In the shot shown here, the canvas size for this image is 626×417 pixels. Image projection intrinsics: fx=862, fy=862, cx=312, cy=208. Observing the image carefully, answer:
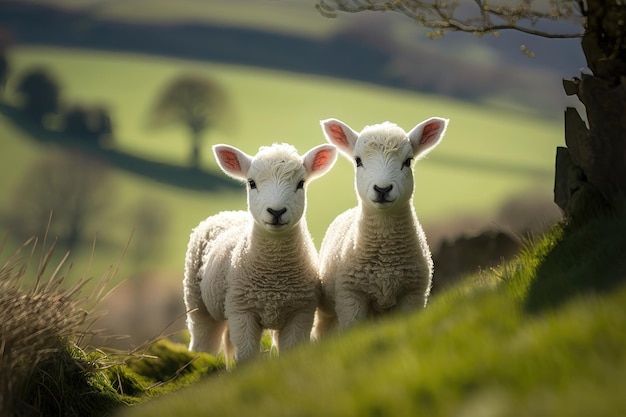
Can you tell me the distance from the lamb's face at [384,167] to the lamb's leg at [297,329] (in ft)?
3.56

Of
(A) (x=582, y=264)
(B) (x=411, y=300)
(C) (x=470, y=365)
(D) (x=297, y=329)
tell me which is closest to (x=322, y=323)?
(D) (x=297, y=329)

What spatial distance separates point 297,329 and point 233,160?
5.00 feet

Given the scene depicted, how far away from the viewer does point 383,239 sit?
705 centimetres

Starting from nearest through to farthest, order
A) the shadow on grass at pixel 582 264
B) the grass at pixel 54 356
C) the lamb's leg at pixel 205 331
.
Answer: the shadow on grass at pixel 582 264 < the grass at pixel 54 356 < the lamb's leg at pixel 205 331

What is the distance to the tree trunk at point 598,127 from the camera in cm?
682

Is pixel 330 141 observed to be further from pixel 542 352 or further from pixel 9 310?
pixel 542 352

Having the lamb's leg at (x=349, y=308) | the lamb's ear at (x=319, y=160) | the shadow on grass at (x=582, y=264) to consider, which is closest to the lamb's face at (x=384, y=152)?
the lamb's ear at (x=319, y=160)

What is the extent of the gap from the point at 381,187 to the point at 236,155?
1.34 metres

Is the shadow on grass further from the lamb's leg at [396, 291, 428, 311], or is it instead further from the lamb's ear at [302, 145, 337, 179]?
the lamb's ear at [302, 145, 337, 179]

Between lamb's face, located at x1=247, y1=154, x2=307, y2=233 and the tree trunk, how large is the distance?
7.26 ft

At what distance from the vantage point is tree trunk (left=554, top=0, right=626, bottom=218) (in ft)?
22.4

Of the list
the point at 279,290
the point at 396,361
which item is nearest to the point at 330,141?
the point at 279,290

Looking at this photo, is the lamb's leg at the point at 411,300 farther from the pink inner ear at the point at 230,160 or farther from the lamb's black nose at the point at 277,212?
the pink inner ear at the point at 230,160

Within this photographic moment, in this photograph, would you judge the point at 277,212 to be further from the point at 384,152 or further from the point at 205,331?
the point at 205,331
